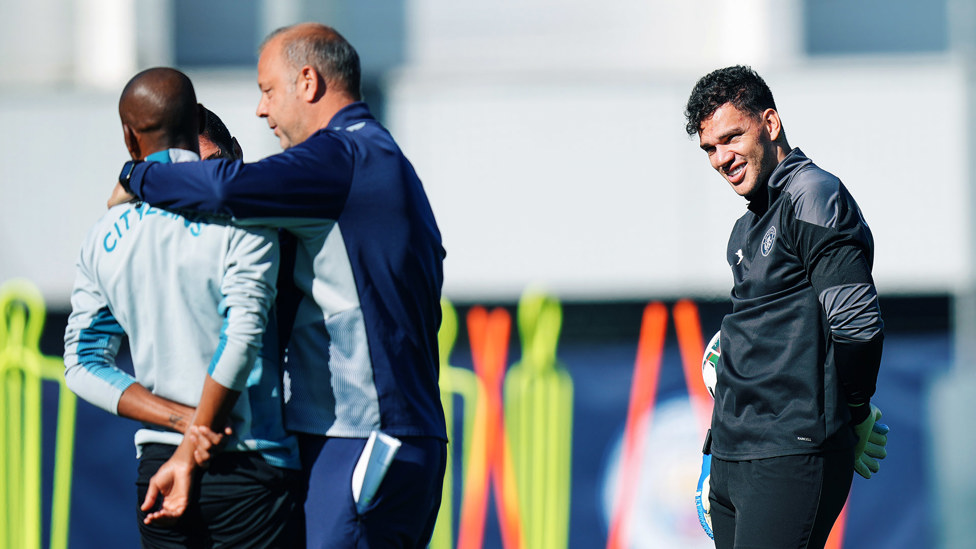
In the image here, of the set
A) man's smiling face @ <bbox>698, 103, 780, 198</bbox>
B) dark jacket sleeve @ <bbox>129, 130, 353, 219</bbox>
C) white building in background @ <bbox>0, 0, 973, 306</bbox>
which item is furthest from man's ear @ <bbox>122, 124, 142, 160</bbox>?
white building in background @ <bbox>0, 0, 973, 306</bbox>

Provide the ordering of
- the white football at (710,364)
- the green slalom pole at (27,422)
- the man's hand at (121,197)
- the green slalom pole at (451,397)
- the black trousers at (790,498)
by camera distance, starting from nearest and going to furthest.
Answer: the man's hand at (121,197) < the black trousers at (790,498) < the white football at (710,364) < the green slalom pole at (27,422) < the green slalom pole at (451,397)

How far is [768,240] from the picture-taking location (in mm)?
2637

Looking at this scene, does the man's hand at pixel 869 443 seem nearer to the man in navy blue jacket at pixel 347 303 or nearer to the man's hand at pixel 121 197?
the man in navy blue jacket at pixel 347 303

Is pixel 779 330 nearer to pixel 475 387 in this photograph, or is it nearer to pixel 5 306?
pixel 475 387

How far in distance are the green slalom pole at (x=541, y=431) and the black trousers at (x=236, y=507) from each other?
3500 mm

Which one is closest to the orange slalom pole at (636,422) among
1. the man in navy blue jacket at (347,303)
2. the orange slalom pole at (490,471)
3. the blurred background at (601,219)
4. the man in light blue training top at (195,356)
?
the blurred background at (601,219)

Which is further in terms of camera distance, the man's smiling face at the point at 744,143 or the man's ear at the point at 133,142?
the man's smiling face at the point at 744,143

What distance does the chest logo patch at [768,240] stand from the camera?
262 cm

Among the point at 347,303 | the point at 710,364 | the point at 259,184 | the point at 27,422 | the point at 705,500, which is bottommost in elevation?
the point at 27,422

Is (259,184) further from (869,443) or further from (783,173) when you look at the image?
(869,443)

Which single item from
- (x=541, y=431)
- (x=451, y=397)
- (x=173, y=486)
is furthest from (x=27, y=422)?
(x=173, y=486)

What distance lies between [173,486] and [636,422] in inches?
149

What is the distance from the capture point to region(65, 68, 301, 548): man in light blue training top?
2238 mm

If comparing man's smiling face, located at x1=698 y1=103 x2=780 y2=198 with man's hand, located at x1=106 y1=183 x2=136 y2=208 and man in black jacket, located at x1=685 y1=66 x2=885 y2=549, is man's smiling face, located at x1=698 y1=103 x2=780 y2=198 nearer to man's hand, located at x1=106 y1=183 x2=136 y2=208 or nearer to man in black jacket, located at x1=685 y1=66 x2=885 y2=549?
man in black jacket, located at x1=685 y1=66 x2=885 y2=549
